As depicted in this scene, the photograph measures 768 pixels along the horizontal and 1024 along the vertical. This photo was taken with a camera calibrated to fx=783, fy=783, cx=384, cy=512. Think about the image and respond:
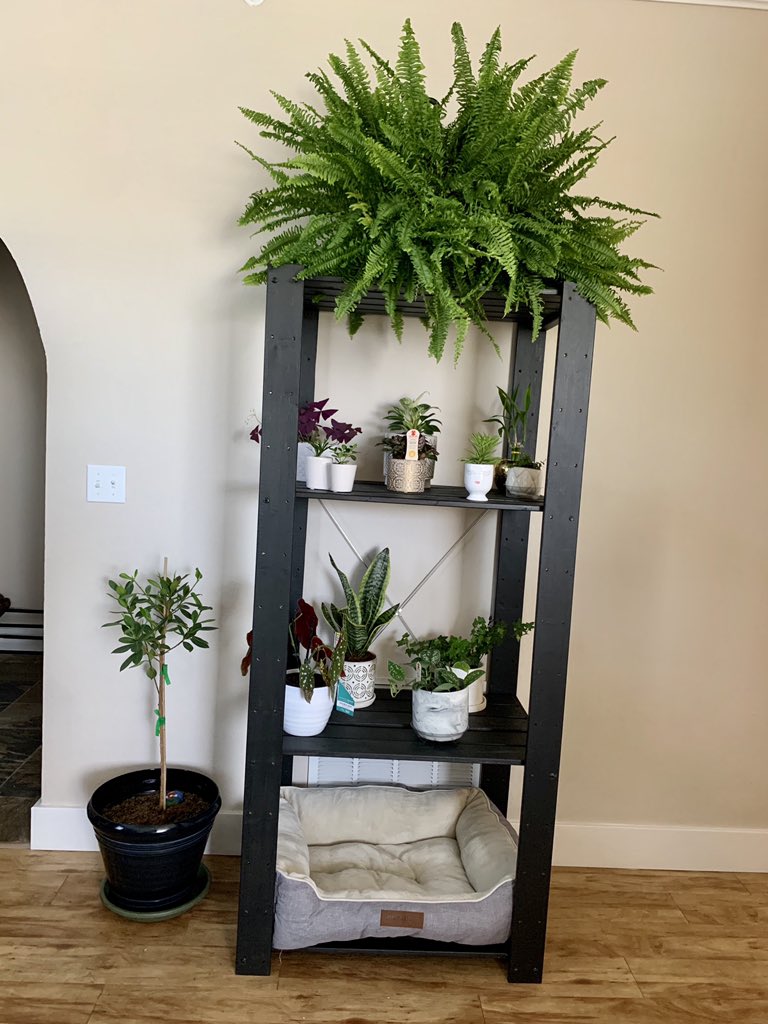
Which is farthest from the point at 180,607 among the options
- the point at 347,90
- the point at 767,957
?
the point at 767,957

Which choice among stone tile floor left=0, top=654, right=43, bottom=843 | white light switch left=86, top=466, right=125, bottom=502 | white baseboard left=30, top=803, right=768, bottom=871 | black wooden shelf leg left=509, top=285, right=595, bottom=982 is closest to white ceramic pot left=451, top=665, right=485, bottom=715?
black wooden shelf leg left=509, top=285, right=595, bottom=982

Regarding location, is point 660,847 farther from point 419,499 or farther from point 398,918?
point 419,499

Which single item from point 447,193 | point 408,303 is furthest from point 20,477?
point 447,193

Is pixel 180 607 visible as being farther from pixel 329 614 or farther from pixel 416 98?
pixel 416 98

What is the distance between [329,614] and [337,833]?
0.66 metres

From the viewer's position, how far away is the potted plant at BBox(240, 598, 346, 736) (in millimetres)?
1948

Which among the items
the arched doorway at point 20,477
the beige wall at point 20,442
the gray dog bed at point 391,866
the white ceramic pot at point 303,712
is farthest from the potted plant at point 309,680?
the beige wall at point 20,442

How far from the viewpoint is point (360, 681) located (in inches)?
83.7

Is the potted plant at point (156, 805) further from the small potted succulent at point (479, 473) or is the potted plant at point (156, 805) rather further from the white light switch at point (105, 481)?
the small potted succulent at point (479, 473)

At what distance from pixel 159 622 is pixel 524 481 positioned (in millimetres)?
1149

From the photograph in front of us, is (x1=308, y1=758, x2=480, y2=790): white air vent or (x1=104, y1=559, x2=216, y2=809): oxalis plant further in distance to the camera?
(x1=308, y1=758, x2=480, y2=790): white air vent

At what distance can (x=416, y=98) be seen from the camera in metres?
1.64

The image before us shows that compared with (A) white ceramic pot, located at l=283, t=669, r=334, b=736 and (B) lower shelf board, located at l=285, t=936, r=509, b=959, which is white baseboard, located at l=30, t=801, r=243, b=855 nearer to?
(B) lower shelf board, located at l=285, t=936, r=509, b=959

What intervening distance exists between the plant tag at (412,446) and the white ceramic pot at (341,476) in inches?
5.5
